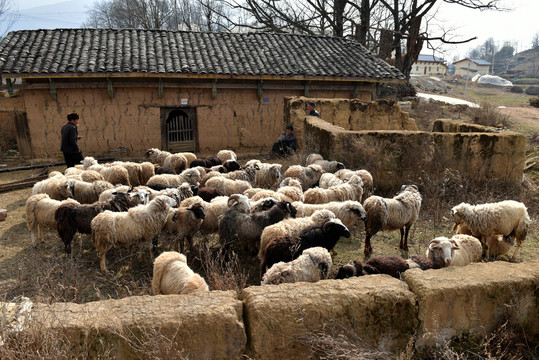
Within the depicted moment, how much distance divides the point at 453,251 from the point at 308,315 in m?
2.86

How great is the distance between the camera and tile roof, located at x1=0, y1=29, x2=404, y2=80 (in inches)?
525

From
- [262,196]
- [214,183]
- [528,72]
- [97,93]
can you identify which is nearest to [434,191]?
[262,196]

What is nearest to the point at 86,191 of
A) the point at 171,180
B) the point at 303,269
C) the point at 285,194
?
the point at 171,180

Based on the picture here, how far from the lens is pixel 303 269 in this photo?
4.50 meters

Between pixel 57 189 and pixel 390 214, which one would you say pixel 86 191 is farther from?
pixel 390 214

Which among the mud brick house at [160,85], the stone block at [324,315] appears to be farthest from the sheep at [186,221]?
the mud brick house at [160,85]

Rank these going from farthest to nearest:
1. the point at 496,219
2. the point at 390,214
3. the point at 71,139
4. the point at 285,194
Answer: the point at 71,139 → the point at 285,194 → the point at 390,214 → the point at 496,219

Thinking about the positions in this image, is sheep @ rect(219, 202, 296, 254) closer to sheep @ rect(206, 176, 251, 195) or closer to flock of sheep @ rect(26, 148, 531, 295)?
flock of sheep @ rect(26, 148, 531, 295)

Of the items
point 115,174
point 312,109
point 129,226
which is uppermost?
point 312,109

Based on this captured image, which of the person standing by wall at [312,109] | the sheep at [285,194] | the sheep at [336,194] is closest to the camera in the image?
the sheep at [285,194]

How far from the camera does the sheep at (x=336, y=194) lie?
7.29 m

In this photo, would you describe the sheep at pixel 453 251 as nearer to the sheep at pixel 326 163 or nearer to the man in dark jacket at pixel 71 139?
the sheep at pixel 326 163

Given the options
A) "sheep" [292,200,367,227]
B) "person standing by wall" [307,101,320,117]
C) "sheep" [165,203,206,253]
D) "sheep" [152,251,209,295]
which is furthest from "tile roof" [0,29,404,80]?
"sheep" [152,251,209,295]

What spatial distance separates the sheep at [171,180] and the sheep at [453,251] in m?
5.48
